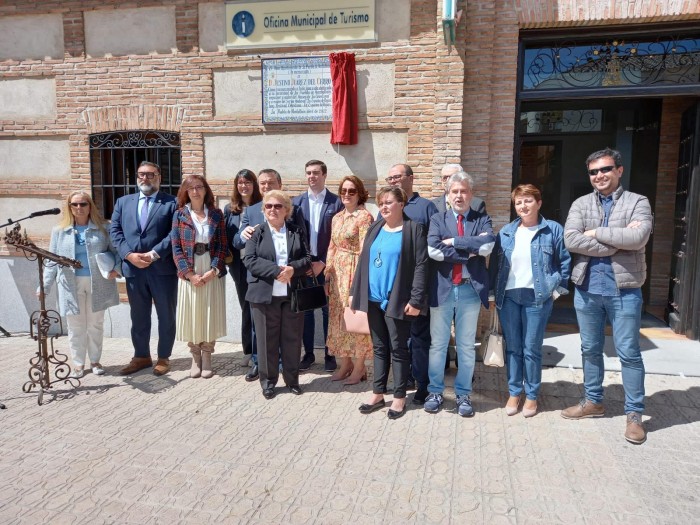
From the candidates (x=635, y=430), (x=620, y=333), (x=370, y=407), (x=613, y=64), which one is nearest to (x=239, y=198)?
(x=370, y=407)

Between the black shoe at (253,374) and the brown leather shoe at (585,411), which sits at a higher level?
the brown leather shoe at (585,411)

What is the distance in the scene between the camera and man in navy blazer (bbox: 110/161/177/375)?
17.1ft

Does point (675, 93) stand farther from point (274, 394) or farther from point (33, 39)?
point (33, 39)

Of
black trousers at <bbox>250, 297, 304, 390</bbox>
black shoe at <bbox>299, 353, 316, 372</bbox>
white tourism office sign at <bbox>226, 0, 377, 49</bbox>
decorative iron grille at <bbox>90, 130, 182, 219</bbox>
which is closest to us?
black trousers at <bbox>250, 297, 304, 390</bbox>

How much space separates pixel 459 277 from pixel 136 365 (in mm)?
3596

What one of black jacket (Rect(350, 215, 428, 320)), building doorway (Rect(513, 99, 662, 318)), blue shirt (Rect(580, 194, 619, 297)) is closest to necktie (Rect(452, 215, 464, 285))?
black jacket (Rect(350, 215, 428, 320))

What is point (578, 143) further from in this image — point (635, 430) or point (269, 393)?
point (269, 393)

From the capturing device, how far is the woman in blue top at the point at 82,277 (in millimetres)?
5090

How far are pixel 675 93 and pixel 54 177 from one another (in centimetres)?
804

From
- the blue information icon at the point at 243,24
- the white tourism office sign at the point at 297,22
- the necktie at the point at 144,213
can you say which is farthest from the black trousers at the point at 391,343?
the blue information icon at the point at 243,24

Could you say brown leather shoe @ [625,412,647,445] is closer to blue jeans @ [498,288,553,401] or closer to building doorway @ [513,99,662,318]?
blue jeans @ [498,288,553,401]

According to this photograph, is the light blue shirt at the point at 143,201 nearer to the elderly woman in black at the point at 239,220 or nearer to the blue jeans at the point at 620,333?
the elderly woman in black at the point at 239,220

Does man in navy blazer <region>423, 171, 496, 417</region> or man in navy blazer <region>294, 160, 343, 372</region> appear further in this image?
man in navy blazer <region>294, 160, 343, 372</region>

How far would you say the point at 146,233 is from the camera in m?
5.21
